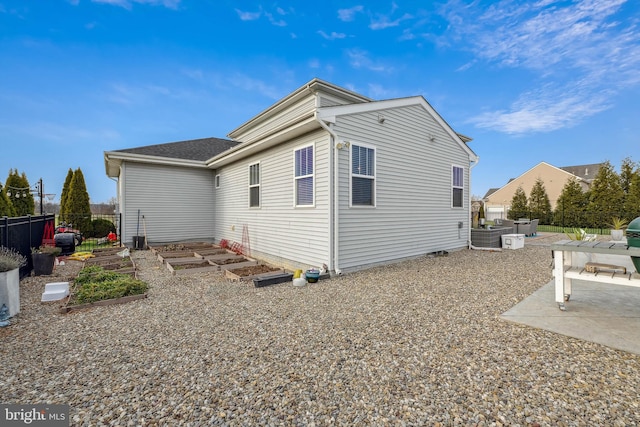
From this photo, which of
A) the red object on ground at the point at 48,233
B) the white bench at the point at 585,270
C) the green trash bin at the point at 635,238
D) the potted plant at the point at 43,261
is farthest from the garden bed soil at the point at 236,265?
the green trash bin at the point at 635,238

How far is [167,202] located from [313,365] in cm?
1076

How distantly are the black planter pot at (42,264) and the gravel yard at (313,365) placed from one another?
2.12 meters

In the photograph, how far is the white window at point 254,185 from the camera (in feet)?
28.9

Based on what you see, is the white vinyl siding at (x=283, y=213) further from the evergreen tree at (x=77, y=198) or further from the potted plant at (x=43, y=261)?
the evergreen tree at (x=77, y=198)

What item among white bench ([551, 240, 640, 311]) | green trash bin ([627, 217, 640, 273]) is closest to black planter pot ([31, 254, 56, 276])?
white bench ([551, 240, 640, 311])

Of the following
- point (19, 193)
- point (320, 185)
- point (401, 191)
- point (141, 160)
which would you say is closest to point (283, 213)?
point (320, 185)

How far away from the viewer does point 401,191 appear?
7.59m

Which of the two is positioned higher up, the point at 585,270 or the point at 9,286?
the point at 585,270

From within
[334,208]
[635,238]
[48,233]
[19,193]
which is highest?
[19,193]

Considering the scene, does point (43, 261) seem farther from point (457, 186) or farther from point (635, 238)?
point (457, 186)

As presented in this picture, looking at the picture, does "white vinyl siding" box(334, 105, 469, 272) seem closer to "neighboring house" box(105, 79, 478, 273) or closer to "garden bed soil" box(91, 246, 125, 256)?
"neighboring house" box(105, 79, 478, 273)

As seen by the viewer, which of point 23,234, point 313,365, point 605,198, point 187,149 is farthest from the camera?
point 605,198

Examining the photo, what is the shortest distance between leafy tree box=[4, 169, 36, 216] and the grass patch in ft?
50.0

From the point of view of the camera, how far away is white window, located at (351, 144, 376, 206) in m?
6.41
